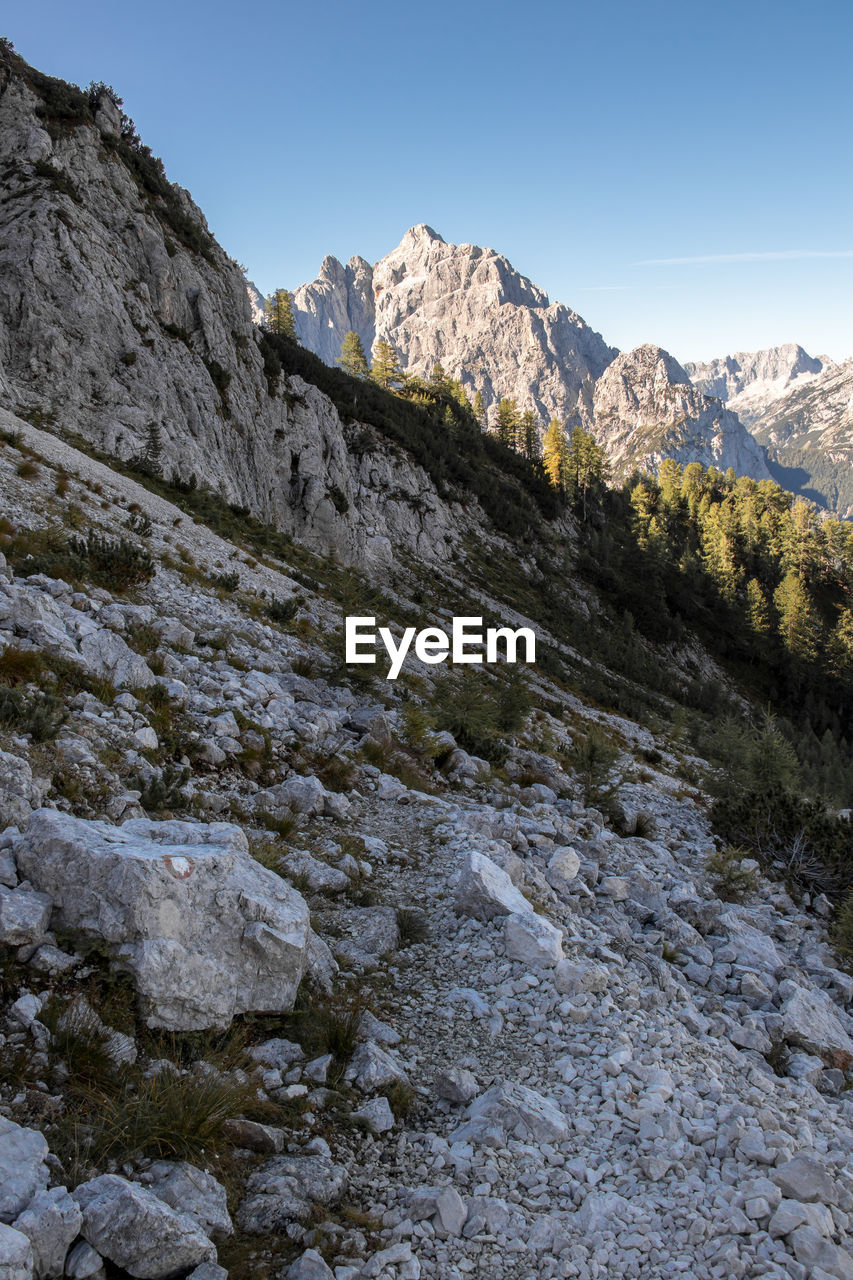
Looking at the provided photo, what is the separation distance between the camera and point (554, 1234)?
11.6 ft

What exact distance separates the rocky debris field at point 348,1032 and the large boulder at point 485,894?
5 centimetres

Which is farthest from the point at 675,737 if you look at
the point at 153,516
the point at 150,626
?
the point at 150,626

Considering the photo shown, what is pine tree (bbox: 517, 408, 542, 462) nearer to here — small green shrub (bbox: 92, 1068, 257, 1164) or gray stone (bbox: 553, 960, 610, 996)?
gray stone (bbox: 553, 960, 610, 996)

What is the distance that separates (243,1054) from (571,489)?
318 ft

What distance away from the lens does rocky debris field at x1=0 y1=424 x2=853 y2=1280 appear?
331cm

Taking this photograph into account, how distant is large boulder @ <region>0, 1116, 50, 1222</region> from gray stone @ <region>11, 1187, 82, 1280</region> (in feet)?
0.18

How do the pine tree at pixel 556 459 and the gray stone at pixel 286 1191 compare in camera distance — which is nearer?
the gray stone at pixel 286 1191

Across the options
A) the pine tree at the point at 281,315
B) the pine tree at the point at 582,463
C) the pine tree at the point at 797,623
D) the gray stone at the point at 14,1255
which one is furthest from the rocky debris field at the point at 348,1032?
the pine tree at the point at 582,463

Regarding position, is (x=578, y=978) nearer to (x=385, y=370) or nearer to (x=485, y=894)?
(x=485, y=894)

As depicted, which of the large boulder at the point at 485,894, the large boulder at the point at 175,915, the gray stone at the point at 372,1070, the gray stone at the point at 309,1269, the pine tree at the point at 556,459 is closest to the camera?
the gray stone at the point at 309,1269

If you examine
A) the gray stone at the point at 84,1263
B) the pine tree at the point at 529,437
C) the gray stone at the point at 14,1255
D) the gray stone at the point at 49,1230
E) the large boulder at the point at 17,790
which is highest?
the pine tree at the point at 529,437

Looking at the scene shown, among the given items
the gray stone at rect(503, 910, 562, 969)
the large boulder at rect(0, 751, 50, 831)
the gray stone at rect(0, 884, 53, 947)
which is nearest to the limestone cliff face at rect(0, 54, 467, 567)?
the large boulder at rect(0, 751, 50, 831)

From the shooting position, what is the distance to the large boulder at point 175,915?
14.0 feet

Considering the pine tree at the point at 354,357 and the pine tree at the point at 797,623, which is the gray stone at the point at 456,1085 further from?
the pine tree at the point at 354,357
